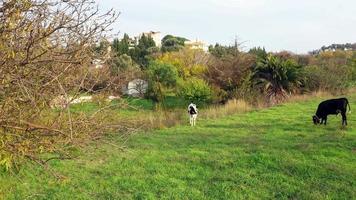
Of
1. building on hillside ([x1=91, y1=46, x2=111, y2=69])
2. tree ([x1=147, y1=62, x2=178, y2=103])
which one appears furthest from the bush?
building on hillside ([x1=91, y1=46, x2=111, y2=69])

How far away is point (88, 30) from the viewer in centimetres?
434

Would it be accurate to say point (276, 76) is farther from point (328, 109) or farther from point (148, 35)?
point (148, 35)

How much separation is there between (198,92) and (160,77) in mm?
7881

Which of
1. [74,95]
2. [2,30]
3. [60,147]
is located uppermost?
[2,30]

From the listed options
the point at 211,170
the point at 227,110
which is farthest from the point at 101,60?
the point at 227,110

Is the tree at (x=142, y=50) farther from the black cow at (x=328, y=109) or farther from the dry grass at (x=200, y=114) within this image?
the black cow at (x=328, y=109)

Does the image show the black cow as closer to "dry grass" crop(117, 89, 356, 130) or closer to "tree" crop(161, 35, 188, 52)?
"dry grass" crop(117, 89, 356, 130)

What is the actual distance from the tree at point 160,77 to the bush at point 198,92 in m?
4.88

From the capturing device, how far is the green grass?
25.5 feet

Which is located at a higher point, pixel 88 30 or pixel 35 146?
pixel 88 30

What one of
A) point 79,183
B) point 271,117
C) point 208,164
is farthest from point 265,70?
point 79,183

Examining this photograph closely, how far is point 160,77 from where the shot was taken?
35531 mm

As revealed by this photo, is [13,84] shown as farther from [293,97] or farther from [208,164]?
[293,97]

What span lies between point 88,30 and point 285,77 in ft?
77.3
